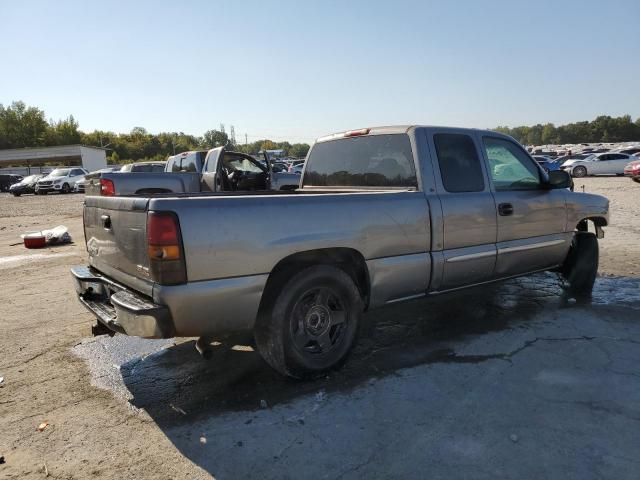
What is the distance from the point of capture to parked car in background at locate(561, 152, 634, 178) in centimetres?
3262

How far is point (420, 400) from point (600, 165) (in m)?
35.5

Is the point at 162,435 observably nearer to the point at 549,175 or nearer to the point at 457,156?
the point at 457,156

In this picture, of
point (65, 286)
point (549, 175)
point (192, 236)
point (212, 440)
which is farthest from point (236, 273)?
point (65, 286)

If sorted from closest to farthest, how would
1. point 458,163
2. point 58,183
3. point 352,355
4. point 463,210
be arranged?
point 352,355 → point 463,210 → point 458,163 → point 58,183

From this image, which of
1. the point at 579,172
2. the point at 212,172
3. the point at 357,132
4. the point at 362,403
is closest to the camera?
the point at 362,403

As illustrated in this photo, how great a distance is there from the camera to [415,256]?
160 inches

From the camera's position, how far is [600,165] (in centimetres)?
3312

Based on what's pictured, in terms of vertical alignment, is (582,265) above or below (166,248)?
below

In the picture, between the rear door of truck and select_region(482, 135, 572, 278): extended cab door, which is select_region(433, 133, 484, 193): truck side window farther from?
the rear door of truck

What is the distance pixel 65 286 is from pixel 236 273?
16.1ft

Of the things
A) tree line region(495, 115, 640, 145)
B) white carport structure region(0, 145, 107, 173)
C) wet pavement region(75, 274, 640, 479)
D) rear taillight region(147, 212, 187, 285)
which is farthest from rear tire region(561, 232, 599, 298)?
tree line region(495, 115, 640, 145)

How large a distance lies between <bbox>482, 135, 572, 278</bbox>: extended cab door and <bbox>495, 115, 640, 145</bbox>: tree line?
131 m

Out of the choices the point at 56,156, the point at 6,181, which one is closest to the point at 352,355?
the point at 6,181

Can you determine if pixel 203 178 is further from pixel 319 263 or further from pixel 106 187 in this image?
pixel 319 263
